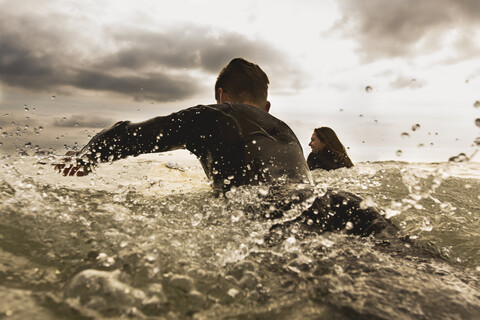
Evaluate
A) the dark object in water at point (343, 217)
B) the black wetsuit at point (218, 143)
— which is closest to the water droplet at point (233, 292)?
the dark object in water at point (343, 217)

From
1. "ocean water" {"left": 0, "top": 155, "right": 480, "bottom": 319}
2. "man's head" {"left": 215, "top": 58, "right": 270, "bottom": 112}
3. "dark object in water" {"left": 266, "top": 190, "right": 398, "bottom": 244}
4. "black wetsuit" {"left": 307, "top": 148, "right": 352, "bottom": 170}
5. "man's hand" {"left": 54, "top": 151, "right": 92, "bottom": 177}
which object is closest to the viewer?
"ocean water" {"left": 0, "top": 155, "right": 480, "bottom": 319}

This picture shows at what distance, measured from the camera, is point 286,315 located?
3.61 ft

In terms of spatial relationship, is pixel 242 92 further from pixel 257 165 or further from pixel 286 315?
pixel 286 315

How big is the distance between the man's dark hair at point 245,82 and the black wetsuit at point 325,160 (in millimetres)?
3679

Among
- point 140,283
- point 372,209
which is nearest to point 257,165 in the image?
point 372,209

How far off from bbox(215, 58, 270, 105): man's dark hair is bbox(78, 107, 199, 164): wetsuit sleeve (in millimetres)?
601

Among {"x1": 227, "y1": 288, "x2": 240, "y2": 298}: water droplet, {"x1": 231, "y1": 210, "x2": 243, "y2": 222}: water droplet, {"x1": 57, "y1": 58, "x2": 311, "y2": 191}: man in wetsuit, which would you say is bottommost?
{"x1": 227, "y1": 288, "x2": 240, "y2": 298}: water droplet

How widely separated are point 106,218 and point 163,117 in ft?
2.36

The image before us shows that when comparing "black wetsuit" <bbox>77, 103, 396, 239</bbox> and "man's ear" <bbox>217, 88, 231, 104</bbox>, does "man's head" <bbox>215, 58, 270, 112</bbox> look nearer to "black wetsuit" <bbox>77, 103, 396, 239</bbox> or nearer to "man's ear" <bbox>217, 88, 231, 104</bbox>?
"man's ear" <bbox>217, 88, 231, 104</bbox>

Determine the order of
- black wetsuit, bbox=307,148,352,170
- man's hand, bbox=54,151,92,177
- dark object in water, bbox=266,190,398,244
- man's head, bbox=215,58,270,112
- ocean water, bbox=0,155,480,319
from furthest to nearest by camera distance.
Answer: black wetsuit, bbox=307,148,352,170 → man's head, bbox=215,58,270,112 → man's hand, bbox=54,151,92,177 → dark object in water, bbox=266,190,398,244 → ocean water, bbox=0,155,480,319

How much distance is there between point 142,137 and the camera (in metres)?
2.12

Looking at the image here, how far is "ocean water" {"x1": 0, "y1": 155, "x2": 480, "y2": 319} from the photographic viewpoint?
3.66 feet

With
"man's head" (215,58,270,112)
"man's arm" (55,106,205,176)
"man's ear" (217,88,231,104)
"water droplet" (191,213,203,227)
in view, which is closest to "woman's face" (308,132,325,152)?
"man's head" (215,58,270,112)

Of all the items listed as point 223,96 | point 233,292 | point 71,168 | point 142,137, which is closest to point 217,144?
point 142,137
